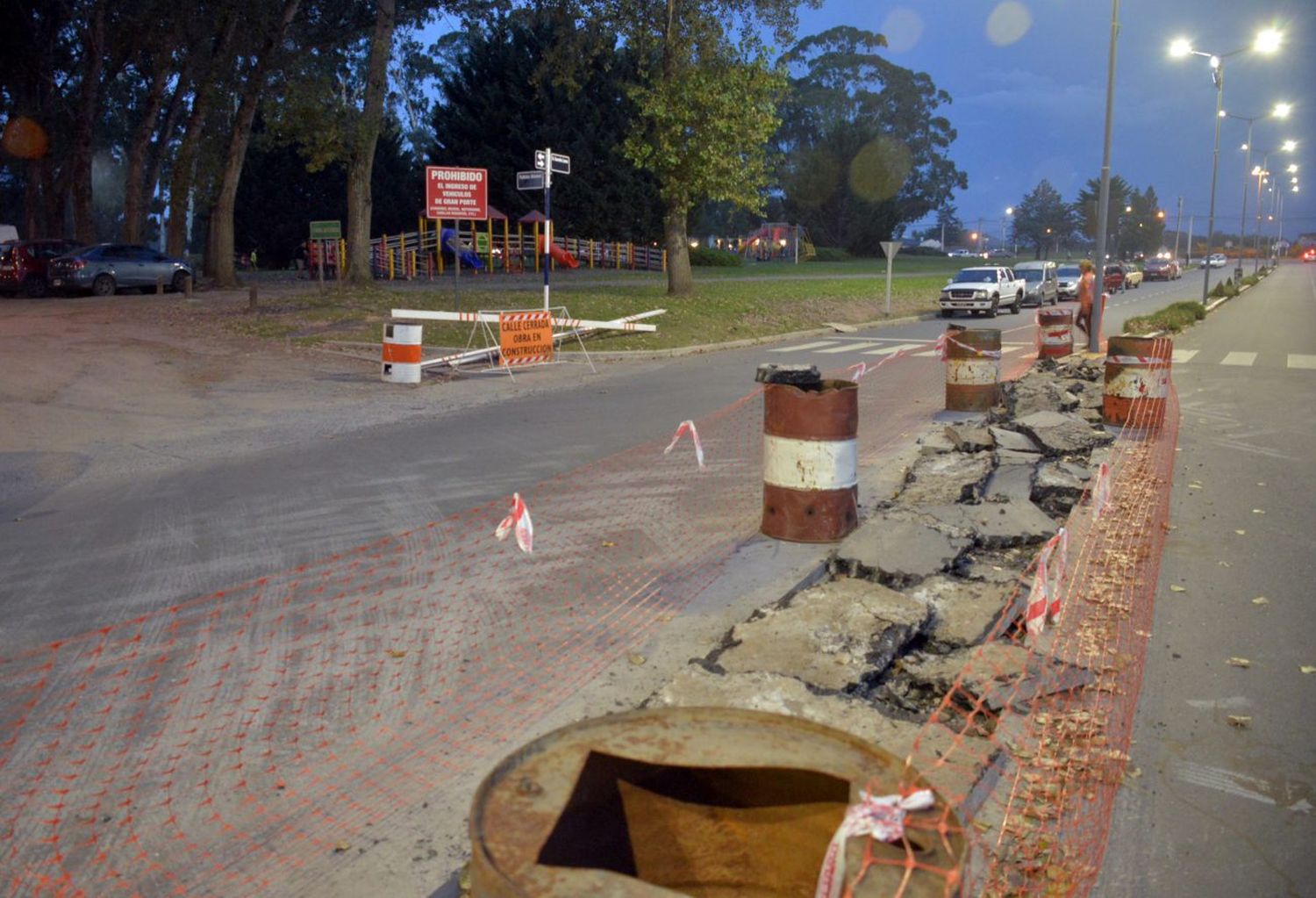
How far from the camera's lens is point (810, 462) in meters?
7.68

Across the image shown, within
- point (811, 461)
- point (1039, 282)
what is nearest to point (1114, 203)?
point (1039, 282)

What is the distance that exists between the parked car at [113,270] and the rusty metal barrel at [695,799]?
3106cm

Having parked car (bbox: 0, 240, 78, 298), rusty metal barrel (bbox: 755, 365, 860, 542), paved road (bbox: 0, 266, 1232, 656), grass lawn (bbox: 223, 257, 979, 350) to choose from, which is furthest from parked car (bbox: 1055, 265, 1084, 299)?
rusty metal barrel (bbox: 755, 365, 860, 542)

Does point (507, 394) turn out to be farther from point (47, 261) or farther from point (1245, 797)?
point (47, 261)

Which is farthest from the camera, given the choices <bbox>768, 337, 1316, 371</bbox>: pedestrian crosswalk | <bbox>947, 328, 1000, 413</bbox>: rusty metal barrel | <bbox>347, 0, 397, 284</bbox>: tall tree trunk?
<bbox>347, 0, 397, 284</bbox>: tall tree trunk

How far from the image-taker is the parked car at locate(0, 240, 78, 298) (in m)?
30.9

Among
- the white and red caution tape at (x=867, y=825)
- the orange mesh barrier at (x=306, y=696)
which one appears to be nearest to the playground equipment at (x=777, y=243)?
the orange mesh barrier at (x=306, y=696)

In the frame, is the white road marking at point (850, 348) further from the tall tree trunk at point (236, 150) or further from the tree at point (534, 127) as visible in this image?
the tree at point (534, 127)

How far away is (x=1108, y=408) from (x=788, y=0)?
21011 millimetres

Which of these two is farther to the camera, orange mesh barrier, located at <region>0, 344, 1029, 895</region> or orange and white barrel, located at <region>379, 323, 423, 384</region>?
orange and white barrel, located at <region>379, 323, 423, 384</region>

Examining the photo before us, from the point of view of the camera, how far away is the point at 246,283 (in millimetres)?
35000

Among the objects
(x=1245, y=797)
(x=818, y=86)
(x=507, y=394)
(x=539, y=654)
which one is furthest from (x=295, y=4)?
(x=818, y=86)

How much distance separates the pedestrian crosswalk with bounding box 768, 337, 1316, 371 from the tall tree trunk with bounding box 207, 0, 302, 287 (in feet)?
54.8

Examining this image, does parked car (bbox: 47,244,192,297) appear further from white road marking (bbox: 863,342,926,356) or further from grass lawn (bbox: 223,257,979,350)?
white road marking (bbox: 863,342,926,356)
